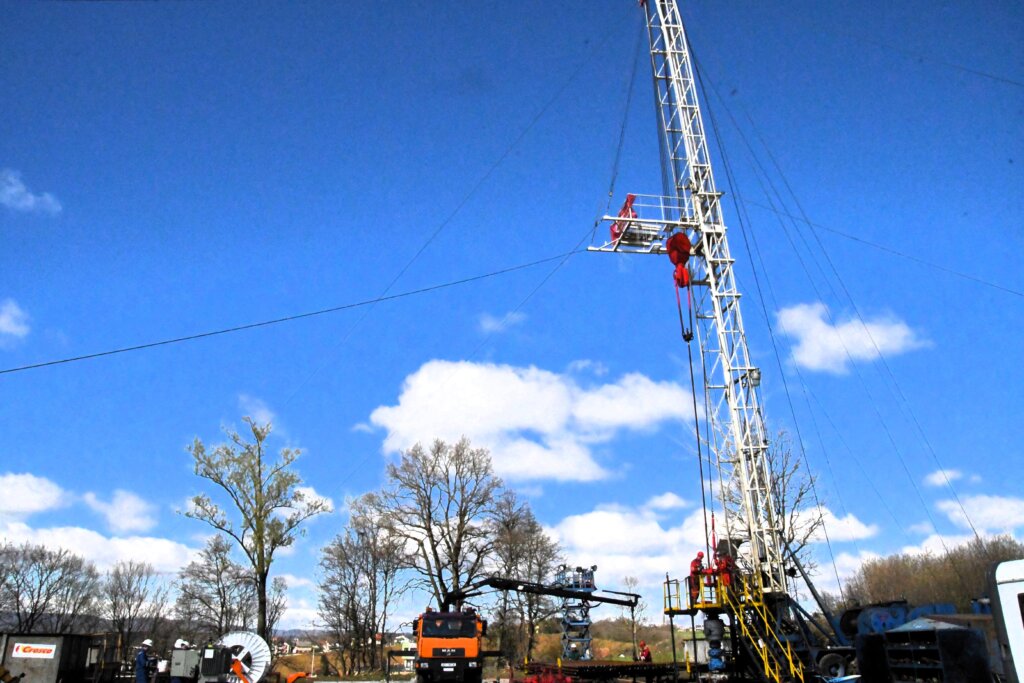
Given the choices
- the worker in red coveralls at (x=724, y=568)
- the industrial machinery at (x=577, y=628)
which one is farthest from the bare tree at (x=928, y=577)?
the worker in red coveralls at (x=724, y=568)

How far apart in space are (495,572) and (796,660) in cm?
2876

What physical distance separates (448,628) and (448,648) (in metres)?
0.68

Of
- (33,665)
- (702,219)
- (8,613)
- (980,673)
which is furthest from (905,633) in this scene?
(8,613)

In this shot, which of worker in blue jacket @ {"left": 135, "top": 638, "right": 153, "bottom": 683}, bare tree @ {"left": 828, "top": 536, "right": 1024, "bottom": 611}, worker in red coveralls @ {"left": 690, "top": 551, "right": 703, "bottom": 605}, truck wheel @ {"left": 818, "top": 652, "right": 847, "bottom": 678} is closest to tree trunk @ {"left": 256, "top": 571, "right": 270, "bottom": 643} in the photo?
worker in blue jacket @ {"left": 135, "top": 638, "right": 153, "bottom": 683}

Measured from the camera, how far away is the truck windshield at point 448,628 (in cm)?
2617

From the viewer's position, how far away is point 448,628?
2630 cm

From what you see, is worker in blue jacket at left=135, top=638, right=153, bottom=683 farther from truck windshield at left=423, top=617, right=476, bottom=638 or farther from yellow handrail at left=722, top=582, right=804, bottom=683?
yellow handrail at left=722, top=582, right=804, bottom=683

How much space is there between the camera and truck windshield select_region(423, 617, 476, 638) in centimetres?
2617

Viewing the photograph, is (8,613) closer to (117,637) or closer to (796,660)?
(117,637)

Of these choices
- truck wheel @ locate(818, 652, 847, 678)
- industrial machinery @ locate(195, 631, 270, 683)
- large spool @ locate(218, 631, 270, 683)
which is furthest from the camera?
large spool @ locate(218, 631, 270, 683)

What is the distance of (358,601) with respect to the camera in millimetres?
68375

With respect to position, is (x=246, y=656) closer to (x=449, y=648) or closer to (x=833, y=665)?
(x=449, y=648)

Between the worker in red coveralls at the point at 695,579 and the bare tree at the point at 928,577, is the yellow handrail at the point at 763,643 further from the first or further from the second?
the bare tree at the point at 928,577

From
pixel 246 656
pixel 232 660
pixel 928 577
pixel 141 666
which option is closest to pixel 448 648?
pixel 246 656
